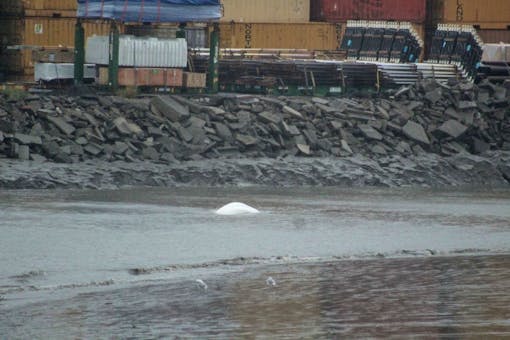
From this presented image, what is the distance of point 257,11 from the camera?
174 ft

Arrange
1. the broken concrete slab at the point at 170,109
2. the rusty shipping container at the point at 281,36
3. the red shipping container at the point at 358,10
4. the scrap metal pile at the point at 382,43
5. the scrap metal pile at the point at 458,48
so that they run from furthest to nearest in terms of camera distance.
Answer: the red shipping container at the point at 358,10
the rusty shipping container at the point at 281,36
the scrap metal pile at the point at 382,43
the scrap metal pile at the point at 458,48
the broken concrete slab at the point at 170,109

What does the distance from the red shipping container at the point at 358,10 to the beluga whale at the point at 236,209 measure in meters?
28.2

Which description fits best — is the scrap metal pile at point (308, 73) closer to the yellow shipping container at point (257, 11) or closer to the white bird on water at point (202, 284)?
the yellow shipping container at point (257, 11)

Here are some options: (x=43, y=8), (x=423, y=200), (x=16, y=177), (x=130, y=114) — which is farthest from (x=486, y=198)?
(x=43, y=8)

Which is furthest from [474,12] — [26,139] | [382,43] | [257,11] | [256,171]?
[26,139]

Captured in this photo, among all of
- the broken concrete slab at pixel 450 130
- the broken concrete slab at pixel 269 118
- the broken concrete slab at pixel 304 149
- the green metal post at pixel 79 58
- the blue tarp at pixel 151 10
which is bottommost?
the broken concrete slab at pixel 304 149

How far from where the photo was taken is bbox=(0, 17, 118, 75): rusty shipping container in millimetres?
47094

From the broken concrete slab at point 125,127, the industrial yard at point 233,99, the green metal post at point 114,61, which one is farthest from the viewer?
the green metal post at point 114,61

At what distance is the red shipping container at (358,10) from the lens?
178 ft

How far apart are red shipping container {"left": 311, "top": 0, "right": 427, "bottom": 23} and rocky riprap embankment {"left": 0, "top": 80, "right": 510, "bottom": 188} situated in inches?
489

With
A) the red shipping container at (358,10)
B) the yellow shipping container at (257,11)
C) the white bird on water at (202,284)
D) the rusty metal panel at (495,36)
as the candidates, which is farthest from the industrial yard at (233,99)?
the white bird on water at (202,284)

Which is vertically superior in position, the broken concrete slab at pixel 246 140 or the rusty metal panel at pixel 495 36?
the rusty metal panel at pixel 495 36

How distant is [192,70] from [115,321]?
27889mm

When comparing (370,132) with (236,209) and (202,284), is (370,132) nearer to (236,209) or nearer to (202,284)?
(236,209)
